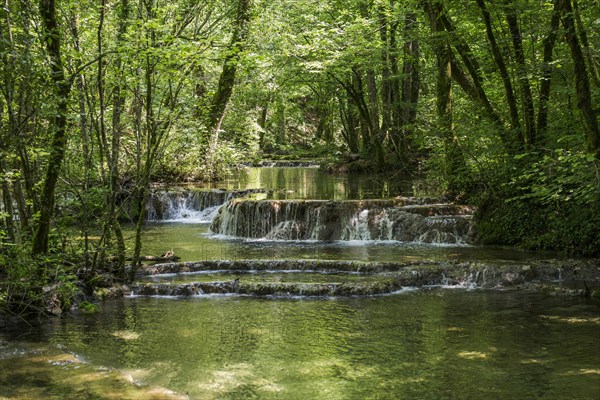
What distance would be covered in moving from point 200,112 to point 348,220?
19.7 feet

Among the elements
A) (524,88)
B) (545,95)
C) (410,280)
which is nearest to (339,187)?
(524,88)

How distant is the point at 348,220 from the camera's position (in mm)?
15484

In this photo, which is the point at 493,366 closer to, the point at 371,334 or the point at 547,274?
the point at 371,334

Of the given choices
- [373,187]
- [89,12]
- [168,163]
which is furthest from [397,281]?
[168,163]

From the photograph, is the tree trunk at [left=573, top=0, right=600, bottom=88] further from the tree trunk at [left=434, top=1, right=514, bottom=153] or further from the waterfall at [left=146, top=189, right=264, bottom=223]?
the waterfall at [left=146, top=189, right=264, bottom=223]

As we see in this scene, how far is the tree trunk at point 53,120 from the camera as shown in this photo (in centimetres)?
686

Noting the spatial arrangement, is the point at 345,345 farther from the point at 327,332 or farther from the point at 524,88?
the point at 524,88

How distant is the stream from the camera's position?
5.55 metres

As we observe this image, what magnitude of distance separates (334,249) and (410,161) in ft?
40.5

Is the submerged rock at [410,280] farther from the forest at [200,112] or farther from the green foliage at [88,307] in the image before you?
the green foliage at [88,307]

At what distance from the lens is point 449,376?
18.8 ft

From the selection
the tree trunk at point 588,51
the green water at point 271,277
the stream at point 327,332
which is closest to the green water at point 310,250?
the stream at point 327,332

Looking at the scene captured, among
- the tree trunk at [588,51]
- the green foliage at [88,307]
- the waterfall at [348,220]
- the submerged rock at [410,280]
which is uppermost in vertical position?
the tree trunk at [588,51]

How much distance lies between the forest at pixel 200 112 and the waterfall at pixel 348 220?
81 cm
